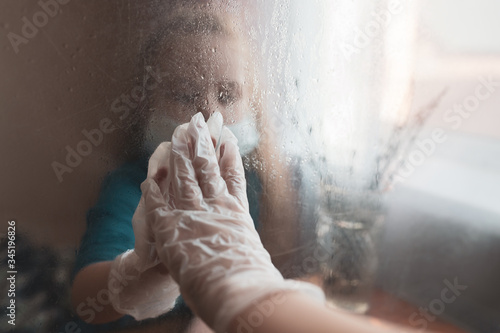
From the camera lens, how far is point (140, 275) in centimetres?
54

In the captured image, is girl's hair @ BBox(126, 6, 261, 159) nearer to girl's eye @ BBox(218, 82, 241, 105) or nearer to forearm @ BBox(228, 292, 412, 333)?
girl's eye @ BBox(218, 82, 241, 105)

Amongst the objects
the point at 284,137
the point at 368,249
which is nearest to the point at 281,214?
the point at 284,137

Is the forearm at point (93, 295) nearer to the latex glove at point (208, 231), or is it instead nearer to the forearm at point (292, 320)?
the latex glove at point (208, 231)

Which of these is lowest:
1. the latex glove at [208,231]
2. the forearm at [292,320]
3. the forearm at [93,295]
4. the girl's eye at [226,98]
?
the forearm at [93,295]

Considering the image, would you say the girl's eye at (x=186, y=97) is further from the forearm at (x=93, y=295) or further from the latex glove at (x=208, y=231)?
the forearm at (x=93, y=295)

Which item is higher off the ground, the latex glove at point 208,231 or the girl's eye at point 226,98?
the girl's eye at point 226,98

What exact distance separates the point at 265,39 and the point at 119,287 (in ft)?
1.36

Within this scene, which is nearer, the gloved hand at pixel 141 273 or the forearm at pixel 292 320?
the forearm at pixel 292 320

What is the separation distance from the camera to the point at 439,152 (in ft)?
2.79

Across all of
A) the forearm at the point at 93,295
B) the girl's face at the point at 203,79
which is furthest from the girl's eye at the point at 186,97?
the forearm at the point at 93,295

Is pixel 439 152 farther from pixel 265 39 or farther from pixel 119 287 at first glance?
pixel 119 287

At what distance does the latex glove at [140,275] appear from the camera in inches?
20.1

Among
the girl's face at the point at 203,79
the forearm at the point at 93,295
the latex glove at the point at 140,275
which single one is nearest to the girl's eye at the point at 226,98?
the girl's face at the point at 203,79

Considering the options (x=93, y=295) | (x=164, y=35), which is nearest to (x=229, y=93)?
(x=164, y=35)
